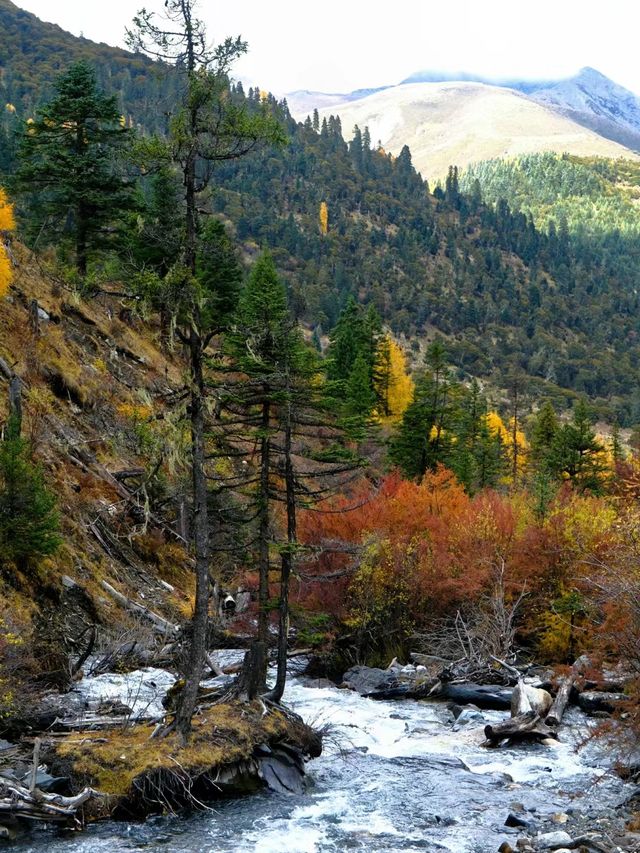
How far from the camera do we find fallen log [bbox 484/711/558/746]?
21297 millimetres

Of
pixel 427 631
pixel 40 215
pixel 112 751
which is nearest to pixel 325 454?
pixel 112 751

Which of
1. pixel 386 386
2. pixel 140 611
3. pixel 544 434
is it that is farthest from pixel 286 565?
pixel 386 386

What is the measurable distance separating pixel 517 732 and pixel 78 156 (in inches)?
1313

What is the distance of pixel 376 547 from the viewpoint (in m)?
31.4

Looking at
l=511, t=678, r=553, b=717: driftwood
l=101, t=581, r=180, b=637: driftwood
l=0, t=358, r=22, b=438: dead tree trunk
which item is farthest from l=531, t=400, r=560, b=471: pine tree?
l=0, t=358, r=22, b=438: dead tree trunk

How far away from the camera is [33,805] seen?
13.8 meters

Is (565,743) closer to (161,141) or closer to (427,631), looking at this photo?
(427,631)

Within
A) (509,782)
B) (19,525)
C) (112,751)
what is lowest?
(509,782)

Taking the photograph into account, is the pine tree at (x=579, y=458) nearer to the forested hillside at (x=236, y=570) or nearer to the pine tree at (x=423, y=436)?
the forested hillside at (x=236, y=570)

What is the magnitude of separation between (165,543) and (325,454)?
15658 mm

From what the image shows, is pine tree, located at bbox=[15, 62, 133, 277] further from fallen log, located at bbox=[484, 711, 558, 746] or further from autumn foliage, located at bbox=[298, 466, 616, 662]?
fallen log, located at bbox=[484, 711, 558, 746]

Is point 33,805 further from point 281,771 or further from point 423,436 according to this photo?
point 423,436

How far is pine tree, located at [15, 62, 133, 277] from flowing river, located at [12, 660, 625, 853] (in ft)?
92.8

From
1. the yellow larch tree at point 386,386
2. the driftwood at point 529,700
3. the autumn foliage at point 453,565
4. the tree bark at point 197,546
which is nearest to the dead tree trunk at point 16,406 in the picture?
the tree bark at point 197,546
